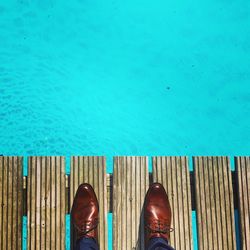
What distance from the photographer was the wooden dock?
2279 millimetres

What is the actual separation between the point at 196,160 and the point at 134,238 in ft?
2.08

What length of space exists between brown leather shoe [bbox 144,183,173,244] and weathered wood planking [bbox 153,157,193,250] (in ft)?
0.17

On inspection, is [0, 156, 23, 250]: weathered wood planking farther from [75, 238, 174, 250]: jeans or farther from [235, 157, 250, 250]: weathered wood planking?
[235, 157, 250, 250]: weathered wood planking

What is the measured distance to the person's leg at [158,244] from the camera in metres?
2.12

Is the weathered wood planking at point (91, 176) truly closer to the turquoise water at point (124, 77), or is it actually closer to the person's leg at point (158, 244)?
the person's leg at point (158, 244)

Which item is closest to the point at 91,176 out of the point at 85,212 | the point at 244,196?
the point at 85,212

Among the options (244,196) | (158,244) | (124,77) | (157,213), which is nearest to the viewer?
(158,244)

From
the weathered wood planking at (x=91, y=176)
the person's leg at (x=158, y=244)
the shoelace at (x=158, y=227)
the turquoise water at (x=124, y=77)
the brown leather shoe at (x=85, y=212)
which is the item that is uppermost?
the turquoise water at (x=124, y=77)

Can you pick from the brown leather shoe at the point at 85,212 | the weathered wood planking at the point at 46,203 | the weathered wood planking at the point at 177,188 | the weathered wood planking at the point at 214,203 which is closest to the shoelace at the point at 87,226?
the brown leather shoe at the point at 85,212

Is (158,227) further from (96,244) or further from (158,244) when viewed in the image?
(96,244)

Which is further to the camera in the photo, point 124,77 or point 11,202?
point 124,77

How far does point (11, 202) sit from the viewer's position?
2.29 metres

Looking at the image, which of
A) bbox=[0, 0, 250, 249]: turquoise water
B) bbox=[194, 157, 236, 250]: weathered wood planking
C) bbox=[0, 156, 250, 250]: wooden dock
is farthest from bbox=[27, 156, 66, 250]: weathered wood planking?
bbox=[194, 157, 236, 250]: weathered wood planking

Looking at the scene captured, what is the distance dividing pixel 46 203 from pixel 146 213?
0.63 meters
